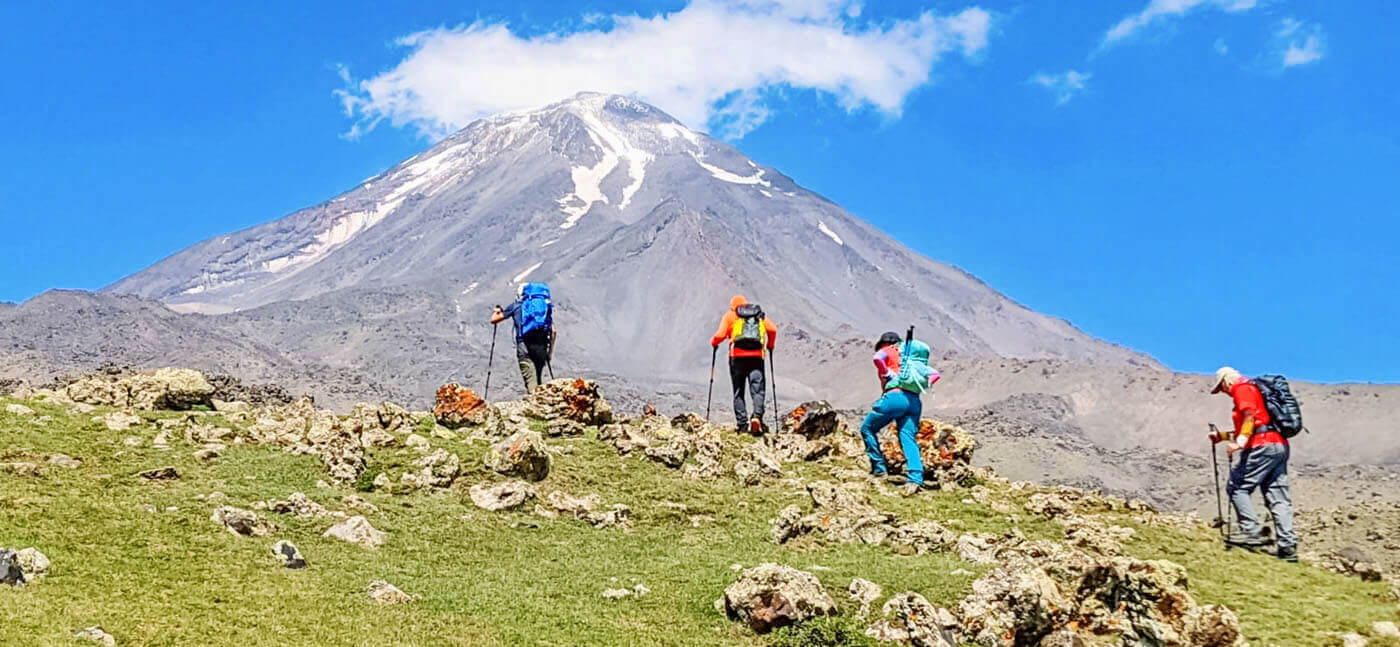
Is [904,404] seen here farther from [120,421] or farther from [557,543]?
[120,421]

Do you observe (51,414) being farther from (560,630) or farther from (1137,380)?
(1137,380)

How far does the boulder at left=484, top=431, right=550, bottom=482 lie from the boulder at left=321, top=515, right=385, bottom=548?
8.83ft

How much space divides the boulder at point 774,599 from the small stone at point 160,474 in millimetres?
6091

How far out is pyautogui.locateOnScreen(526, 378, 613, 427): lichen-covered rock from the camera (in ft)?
54.2

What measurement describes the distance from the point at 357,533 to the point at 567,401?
6407 mm

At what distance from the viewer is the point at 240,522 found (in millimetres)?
9914

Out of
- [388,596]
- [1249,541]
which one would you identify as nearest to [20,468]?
[388,596]

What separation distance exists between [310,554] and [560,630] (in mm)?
2630

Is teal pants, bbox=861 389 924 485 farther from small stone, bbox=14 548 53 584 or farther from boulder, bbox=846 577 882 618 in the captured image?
small stone, bbox=14 548 53 584

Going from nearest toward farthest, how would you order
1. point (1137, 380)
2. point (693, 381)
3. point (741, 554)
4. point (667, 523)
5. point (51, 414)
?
point (741, 554), point (667, 523), point (51, 414), point (1137, 380), point (693, 381)

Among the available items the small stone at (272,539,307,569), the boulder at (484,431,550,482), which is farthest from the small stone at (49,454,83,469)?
the boulder at (484,431,550,482)

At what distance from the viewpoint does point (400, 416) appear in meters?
15.6

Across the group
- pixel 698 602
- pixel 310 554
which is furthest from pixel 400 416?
pixel 698 602

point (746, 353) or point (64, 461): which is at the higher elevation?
point (746, 353)
